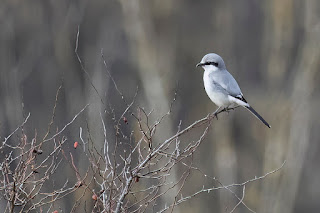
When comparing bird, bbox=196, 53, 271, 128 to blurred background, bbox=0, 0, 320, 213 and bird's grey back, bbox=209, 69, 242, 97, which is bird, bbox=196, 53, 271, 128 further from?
blurred background, bbox=0, 0, 320, 213

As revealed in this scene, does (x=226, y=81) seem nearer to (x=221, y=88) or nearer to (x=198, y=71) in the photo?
(x=221, y=88)

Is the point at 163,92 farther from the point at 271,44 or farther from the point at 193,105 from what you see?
the point at 271,44

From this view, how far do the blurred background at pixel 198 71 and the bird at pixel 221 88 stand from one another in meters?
6.74

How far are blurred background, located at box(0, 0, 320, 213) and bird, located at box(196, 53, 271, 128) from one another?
6.74 meters

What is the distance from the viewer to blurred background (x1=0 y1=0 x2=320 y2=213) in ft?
50.3

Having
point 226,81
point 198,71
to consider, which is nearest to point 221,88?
point 226,81

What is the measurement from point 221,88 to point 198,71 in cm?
991

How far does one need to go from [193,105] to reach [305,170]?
3.06 meters

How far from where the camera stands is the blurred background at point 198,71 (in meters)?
15.3

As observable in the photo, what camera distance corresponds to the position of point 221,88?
279 inches

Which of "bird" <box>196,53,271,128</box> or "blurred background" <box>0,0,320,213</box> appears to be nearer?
"bird" <box>196,53,271,128</box>

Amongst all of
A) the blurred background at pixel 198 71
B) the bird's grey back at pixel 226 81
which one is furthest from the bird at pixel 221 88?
the blurred background at pixel 198 71

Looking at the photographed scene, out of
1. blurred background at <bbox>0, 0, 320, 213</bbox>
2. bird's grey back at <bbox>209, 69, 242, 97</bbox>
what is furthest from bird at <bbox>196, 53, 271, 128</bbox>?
blurred background at <bbox>0, 0, 320, 213</bbox>

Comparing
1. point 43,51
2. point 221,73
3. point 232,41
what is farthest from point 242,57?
point 221,73
